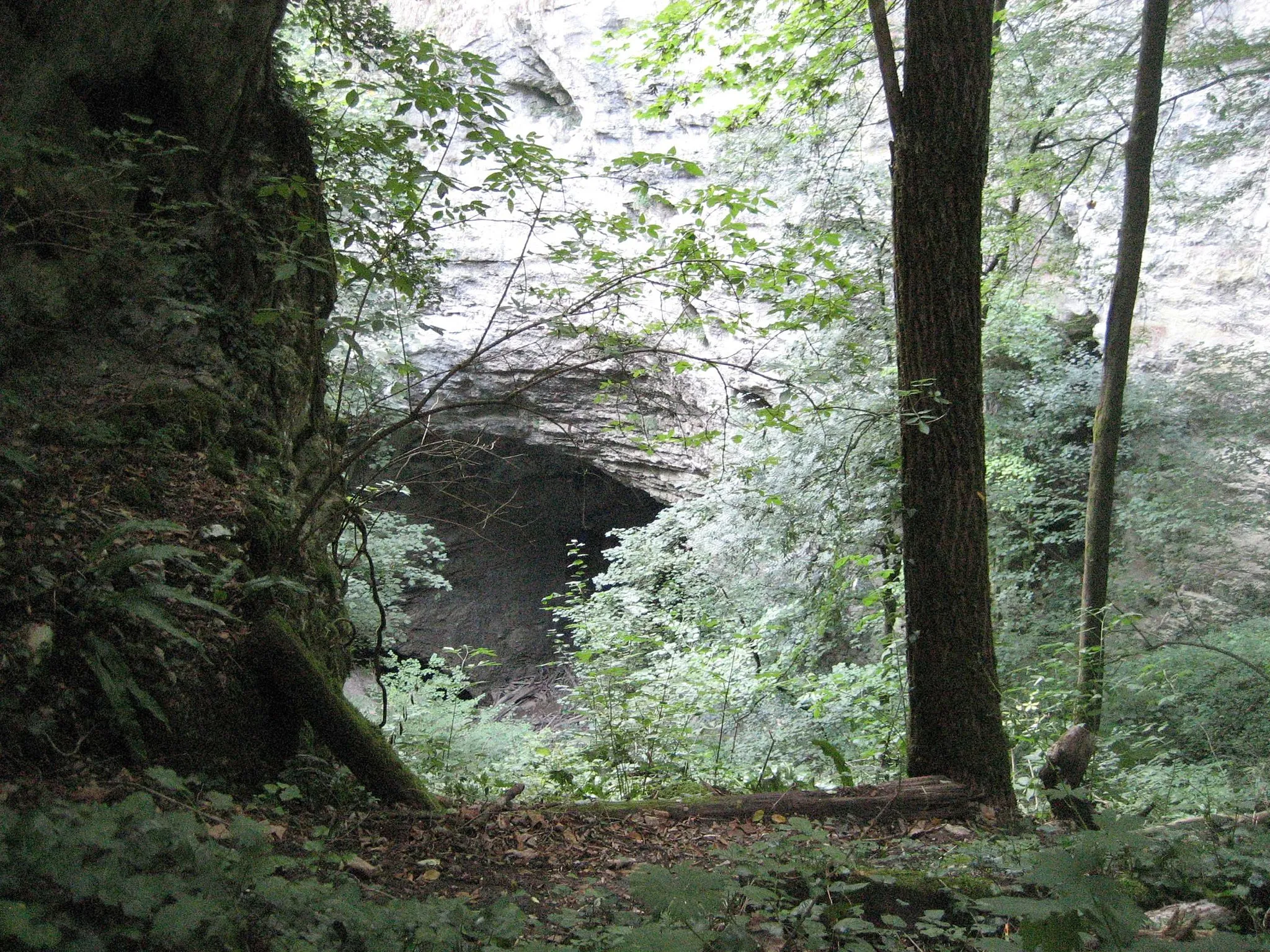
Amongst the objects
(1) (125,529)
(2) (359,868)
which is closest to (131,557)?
(1) (125,529)

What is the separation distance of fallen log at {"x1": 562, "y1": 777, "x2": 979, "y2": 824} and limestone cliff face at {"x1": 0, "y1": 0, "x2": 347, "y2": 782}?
5.32 feet

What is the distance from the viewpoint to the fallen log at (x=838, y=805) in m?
3.56

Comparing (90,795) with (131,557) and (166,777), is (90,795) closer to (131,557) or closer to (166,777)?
(166,777)

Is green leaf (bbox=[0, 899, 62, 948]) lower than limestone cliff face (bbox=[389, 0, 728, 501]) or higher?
lower

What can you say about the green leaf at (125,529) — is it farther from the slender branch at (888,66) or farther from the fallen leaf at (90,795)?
the slender branch at (888,66)

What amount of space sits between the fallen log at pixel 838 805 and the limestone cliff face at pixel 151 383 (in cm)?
162

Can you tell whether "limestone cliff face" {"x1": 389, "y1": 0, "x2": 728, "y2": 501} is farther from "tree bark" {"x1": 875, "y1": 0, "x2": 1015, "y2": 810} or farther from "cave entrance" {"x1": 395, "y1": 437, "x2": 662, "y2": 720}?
"tree bark" {"x1": 875, "y1": 0, "x2": 1015, "y2": 810}

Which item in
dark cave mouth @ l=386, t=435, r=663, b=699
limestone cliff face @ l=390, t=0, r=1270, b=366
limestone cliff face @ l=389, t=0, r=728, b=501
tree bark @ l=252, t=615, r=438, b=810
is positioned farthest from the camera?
dark cave mouth @ l=386, t=435, r=663, b=699

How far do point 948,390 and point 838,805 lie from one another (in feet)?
6.40

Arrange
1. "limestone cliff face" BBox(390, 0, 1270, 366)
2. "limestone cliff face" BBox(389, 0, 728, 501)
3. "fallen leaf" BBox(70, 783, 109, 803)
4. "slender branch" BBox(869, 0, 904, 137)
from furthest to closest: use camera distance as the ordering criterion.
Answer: "limestone cliff face" BBox(389, 0, 728, 501) → "limestone cliff face" BBox(390, 0, 1270, 366) → "slender branch" BBox(869, 0, 904, 137) → "fallen leaf" BBox(70, 783, 109, 803)

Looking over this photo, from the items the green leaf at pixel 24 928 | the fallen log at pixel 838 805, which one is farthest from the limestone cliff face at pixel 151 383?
the fallen log at pixel 838 805

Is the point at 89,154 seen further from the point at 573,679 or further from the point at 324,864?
the point at 573,679

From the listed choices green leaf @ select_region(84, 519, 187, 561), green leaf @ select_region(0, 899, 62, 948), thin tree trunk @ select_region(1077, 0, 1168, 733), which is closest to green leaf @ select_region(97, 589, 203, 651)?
green leaf @ select_region(84, 519, 187, 561)

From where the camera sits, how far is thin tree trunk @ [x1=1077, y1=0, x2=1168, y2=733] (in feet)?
20.1
